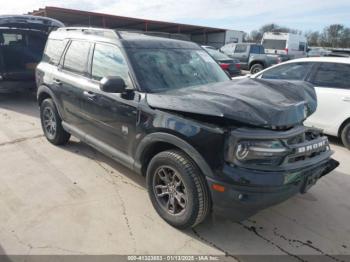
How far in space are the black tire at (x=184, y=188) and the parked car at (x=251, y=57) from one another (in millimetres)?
14301

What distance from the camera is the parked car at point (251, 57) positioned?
16.6 metres

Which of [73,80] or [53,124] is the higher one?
[73,80]

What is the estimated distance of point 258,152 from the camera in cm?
260

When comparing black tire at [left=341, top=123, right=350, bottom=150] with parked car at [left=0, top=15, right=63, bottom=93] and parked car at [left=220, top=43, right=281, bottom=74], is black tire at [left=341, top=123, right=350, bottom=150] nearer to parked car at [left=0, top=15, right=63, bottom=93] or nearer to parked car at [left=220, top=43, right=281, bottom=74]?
parked car at [left=0, top=15, right=63, bottom=93]

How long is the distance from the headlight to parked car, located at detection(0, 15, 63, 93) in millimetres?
7409

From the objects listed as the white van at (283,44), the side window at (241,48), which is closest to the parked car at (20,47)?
the side window at (241,48)

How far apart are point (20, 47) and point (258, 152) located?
27.7 feet

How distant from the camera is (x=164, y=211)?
129 inches

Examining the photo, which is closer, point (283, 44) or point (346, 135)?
point (346, 135)

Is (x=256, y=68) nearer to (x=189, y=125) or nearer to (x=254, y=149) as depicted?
(x=189, y=125)

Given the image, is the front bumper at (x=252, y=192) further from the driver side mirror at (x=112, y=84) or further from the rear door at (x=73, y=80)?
the rear door at (x=73, y=80)

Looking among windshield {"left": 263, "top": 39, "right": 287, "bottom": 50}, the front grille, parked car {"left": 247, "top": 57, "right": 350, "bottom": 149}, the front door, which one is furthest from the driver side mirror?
windshield {"left": 263, "top": 39, "right": 287, "bottom": 50}

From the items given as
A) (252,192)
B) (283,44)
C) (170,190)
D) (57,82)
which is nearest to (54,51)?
(57,82)

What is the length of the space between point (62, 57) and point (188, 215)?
324 cm
